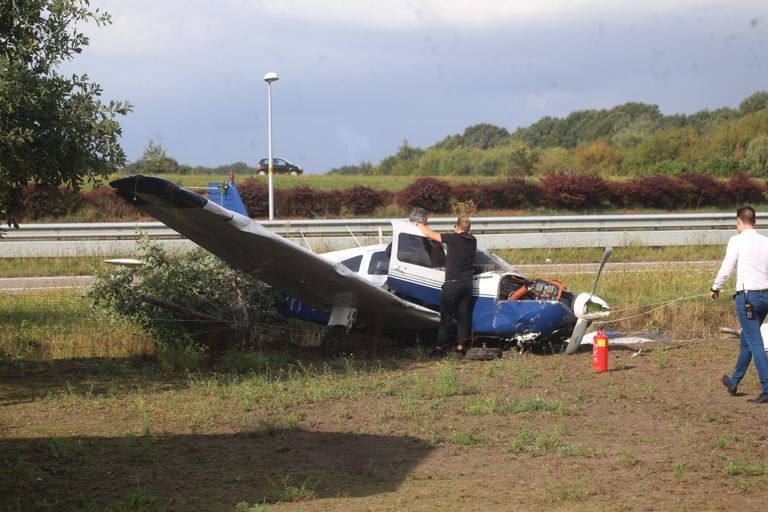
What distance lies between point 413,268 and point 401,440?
430 cm

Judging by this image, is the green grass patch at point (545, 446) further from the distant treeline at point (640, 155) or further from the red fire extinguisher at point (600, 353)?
the distant treeline at point (640, 155)

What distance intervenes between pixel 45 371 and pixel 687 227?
19320mm

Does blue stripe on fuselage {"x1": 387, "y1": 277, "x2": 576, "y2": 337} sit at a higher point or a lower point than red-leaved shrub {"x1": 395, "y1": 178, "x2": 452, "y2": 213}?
lower

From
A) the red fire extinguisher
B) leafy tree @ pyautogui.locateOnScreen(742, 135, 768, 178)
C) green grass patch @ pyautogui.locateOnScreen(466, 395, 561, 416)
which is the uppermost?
leafy tree @ pyautogui.locateOnScreen(742, 135, 768, 178)

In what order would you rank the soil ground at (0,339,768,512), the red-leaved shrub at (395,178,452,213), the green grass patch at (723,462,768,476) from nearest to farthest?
the soil ground at (0,339,768,512), the green grass patch at (723,462,768,476), the red-leaved shrub at (395,178,452,213)

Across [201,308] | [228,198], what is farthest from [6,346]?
[228,198]

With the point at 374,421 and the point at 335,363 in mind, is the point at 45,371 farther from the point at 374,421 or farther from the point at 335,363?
the point at 374,421

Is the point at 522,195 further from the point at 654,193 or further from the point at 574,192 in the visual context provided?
the point at 654,193

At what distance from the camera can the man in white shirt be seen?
9.15 meters

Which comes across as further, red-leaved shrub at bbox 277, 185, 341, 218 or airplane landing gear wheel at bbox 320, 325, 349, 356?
red-leaved shrub at bbox 277, 185, 341, 218

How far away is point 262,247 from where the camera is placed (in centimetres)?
1091

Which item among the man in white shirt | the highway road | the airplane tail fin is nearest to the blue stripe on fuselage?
the man in white shirt

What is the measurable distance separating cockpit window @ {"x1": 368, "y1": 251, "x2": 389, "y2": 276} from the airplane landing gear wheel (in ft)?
3.18

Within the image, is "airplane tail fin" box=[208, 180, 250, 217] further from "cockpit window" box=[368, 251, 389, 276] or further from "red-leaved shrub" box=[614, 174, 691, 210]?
"red-leaved shrub" box=[614, 174, 691, 210]
